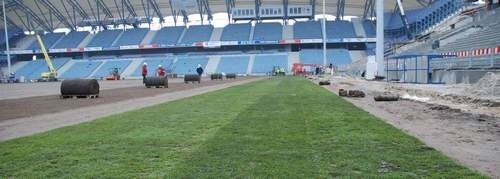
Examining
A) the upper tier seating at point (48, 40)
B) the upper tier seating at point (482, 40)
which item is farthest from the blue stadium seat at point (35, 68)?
the upper tier seating at point (482, 40)

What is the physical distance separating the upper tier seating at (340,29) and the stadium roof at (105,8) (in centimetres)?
285

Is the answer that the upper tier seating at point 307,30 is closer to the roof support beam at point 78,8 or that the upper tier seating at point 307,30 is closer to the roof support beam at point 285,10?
the roof support beam at point 285,10

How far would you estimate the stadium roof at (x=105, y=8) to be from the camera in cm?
9194

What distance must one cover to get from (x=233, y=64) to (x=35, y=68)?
3904 centimetres

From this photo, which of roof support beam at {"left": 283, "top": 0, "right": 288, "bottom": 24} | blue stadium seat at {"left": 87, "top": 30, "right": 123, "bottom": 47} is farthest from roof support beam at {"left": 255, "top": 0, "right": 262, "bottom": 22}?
blue stadium seat at {"left": 87, "top": 30, "right": 123, "bottom": 47}

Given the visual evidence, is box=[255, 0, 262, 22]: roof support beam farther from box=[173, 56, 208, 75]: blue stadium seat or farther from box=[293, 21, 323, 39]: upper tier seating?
box=[173, 56, 208, 75]: blue stadium seat

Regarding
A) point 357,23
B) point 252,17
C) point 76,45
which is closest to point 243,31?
point 252,17

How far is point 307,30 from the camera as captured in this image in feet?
311

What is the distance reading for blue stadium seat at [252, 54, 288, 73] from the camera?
290 feet

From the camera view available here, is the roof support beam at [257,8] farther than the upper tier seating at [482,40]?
Yes

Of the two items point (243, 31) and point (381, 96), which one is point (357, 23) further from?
point (381, 96)

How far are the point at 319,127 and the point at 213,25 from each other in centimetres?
9356

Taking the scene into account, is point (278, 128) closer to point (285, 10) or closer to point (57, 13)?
point (285, 10)

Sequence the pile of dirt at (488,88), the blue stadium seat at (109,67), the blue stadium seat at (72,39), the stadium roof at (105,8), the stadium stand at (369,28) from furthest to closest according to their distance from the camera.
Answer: the blue stadium seat at (72,39) < the stadium roof at (105,8) < the stadium stand at (369,28) < the blue stadium seat at (109,67) < the pile of dirt at (488,88)
